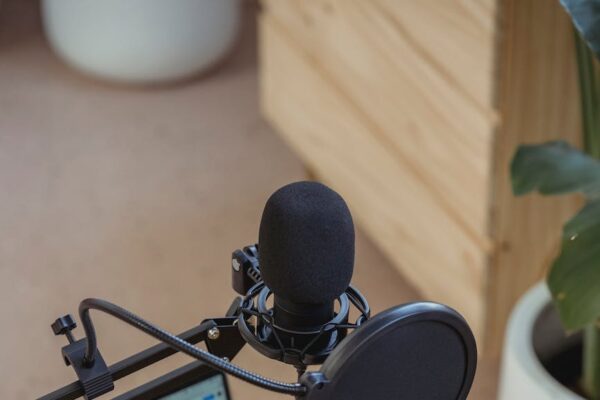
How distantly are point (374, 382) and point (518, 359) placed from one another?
105 centimetres

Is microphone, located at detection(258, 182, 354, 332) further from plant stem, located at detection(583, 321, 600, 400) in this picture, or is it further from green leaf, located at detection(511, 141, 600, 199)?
plant stem, located at detection(583, 321, 600, 400)

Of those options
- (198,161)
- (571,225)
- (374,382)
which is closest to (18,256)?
(198,161)

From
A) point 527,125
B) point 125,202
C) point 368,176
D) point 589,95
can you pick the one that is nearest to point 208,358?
point 589,95

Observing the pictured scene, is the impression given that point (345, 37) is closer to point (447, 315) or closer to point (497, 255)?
point (497, 255)

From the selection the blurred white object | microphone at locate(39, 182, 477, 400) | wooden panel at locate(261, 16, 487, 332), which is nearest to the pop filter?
microphone at locate(39, 182, 477, 400)

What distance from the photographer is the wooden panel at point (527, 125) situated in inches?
65.4

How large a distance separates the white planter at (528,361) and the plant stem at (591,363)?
7 centimetres

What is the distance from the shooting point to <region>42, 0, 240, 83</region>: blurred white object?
9.27 feet

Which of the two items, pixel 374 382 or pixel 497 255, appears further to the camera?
pixel 497 255

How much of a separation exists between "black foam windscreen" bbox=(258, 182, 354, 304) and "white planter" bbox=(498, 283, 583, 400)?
971mm

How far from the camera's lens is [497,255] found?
1.88 m

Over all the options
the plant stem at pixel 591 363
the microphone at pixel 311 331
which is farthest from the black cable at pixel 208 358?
the plant stem at pixel 591 363

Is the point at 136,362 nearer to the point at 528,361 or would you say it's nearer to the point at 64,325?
the point at 64,325

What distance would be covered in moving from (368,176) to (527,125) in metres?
0.50
